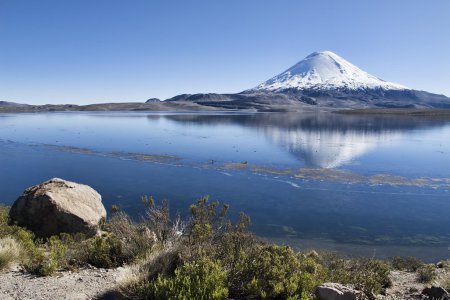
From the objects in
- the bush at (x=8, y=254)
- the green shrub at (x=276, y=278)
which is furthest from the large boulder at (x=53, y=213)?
the green shrub at (x=276, y=278)

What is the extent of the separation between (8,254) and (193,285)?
371 centimetres

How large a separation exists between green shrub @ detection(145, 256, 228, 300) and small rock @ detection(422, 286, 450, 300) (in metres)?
3.41

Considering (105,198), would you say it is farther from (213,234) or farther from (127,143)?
(127,143)

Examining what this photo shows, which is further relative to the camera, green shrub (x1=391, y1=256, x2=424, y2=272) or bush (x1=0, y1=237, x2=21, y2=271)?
green shrub (x1=391, y1=256, x2=424, y2=272)

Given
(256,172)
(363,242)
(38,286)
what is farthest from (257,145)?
(38,286)

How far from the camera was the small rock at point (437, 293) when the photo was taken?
6.23 metres

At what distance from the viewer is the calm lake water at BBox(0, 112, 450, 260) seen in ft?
47.8

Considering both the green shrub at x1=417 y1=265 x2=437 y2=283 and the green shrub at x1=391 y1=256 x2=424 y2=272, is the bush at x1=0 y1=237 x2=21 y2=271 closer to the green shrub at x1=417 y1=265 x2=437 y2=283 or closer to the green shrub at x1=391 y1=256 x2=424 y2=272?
the green shrub at x1=417 y1=265 x2=437 y2=283

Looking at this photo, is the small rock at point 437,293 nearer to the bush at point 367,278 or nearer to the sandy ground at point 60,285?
the bush at point 367,278

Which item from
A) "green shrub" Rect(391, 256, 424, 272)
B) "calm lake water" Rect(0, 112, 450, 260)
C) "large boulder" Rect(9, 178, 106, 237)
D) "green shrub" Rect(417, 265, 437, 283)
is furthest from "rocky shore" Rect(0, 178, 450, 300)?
"calm lake water" Rect(0, 112, 450, 260)

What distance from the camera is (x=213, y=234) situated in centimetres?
816

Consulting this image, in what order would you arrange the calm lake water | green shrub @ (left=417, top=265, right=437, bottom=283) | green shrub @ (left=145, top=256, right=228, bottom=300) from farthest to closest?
the calm lake water → green shrub @ (left=417, top=265, right=437, bottom=283) → green shrub @ (left=145, top=256, right=228, bottom=300)

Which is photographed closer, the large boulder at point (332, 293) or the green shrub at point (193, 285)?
the green shrub at point (193, 285)

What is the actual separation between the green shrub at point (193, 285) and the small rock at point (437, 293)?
11.2 ft
